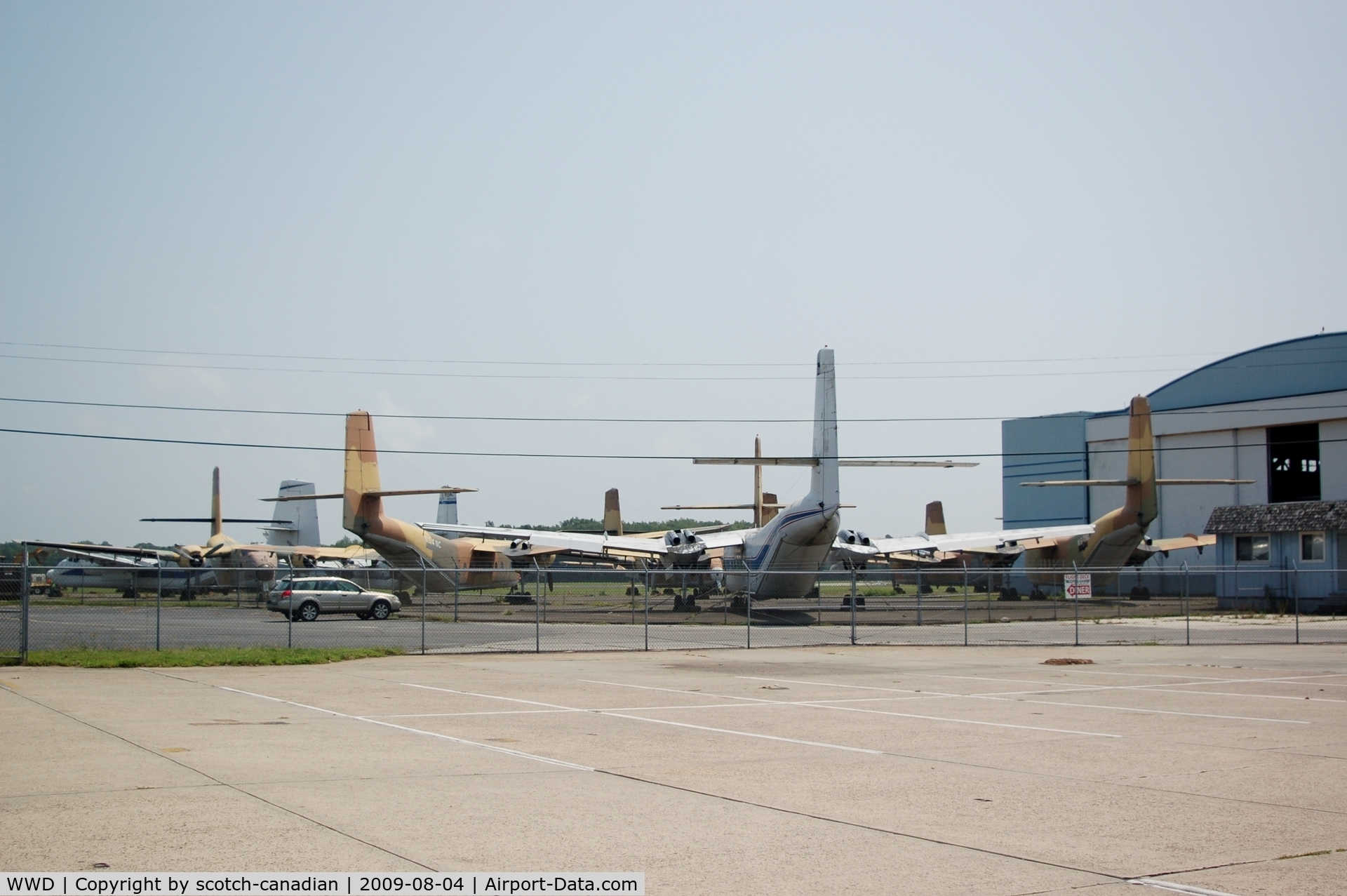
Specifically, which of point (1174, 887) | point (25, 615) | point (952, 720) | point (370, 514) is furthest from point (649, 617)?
point (1174, 887)

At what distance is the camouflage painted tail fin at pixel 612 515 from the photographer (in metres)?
73.8

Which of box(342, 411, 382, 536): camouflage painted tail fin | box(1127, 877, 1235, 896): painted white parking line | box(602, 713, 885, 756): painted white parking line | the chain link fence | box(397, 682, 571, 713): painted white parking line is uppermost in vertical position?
box(342, 411, 382, 536): camouflage painted tail fin

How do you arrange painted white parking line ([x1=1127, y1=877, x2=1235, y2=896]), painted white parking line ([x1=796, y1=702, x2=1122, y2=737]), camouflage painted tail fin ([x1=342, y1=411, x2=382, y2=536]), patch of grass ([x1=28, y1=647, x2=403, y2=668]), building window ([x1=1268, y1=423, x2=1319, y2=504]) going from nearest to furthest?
painted white parking line ([x1=1127, y1=877, x2=1235, y2=896])
painted white parking line ([x1=796, y1=702, x2=1122, y2=737])
patch of grass ([x1=28, y1=647, x2=403, y2=668])
camouflage painted tail fin ([x1=342, y1=411, x2=382, y2=536])
building window ([x1=1268, y1=423, x2=1319, y2=504])

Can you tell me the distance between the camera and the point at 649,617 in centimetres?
3725

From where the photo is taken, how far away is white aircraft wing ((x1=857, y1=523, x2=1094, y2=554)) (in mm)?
48312

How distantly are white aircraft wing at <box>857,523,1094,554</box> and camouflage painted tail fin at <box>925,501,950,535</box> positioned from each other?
29077 mm

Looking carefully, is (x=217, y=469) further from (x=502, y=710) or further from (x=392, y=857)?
(x=392, y=857)

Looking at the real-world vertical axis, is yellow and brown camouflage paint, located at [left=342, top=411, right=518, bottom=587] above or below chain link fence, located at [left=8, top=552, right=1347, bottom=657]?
above

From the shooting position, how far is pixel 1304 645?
28.8 metres

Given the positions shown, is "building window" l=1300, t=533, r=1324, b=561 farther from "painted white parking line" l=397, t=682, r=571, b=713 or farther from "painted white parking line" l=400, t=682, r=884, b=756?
"painted white parking line" l=397, t=682, r=571, b=713

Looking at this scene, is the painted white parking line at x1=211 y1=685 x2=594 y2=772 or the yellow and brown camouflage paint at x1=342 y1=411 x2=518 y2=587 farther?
the yellow and brown camouflage paint at x1=342 y1=411 x2=518 y2=587

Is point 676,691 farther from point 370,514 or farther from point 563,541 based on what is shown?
point 370,514

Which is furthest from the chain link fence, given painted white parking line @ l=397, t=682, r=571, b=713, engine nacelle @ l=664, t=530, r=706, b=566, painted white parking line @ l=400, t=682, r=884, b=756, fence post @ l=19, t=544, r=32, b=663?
painted white parking line @ l=400, t=682, r=884, b=756

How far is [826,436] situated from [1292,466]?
3460 cm
